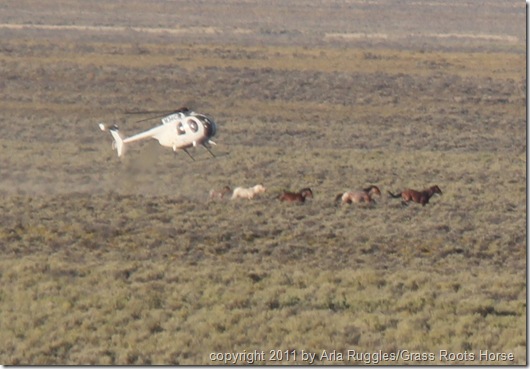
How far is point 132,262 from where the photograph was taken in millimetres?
21328

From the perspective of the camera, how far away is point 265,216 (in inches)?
1028

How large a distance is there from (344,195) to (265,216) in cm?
231

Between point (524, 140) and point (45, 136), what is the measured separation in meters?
15.5

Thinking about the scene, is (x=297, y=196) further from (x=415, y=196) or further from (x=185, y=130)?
(x=185, y=130)

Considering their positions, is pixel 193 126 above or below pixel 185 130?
above

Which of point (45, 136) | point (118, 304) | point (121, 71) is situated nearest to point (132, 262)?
point (118, 304)

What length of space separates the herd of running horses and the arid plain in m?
0.33

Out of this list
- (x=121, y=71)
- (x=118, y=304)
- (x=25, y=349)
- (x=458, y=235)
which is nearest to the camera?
(x=25, y=349)

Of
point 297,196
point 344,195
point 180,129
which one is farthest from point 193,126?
point 344,195

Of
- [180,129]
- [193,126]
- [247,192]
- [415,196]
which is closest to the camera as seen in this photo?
[193,126]

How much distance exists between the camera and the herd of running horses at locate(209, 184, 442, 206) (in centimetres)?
2750

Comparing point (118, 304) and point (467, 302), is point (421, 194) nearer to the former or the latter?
point (467, 302)

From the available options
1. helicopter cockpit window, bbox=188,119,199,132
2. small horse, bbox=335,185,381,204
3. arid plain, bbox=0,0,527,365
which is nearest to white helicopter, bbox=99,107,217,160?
helicopter cockpit window, bbox=188,119,199,132

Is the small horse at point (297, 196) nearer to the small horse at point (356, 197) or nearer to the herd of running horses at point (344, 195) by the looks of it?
the herd of running horses at point (344, 195)
